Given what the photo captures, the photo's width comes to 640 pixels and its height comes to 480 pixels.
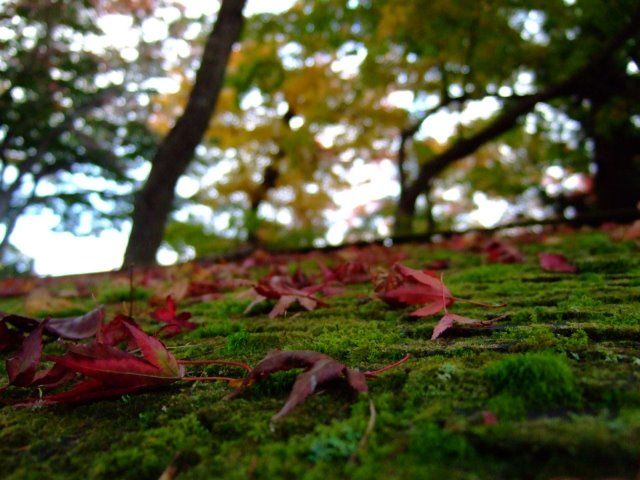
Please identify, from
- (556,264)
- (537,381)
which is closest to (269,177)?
(556,264)

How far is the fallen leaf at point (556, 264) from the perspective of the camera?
1.78m

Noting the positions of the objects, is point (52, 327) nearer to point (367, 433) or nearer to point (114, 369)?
point (114, 369)

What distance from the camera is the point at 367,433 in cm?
62

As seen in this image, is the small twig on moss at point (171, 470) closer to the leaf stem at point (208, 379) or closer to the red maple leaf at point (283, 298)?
the leaf stem at point (208, 379)

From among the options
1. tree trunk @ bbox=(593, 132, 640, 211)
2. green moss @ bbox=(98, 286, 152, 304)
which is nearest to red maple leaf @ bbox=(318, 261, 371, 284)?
green moss @ bbox=(98, 286, 152, 304)

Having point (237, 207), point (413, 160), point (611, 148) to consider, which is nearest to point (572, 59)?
point (611, 148)

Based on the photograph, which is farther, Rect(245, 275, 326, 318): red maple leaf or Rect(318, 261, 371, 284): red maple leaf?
Rect(318, 261, 371, 284): red maple leaf

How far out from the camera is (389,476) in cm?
52

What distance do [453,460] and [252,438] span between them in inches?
11.2

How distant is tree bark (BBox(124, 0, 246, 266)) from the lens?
4406 millimetres

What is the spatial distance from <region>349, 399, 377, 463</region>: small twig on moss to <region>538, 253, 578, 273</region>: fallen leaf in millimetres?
1403

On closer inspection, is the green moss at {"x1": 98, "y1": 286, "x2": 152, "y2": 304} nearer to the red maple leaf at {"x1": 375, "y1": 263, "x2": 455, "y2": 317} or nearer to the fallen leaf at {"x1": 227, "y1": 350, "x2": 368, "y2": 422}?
the red maple leaf at {"x1": 375, "y1": 263, "x2": 455, "y2": 317}

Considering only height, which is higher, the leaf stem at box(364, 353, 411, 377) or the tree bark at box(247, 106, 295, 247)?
the tree bark at box(247, 106, 295, 247)

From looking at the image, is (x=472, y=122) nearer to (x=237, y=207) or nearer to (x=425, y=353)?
(x=237, y=207)
